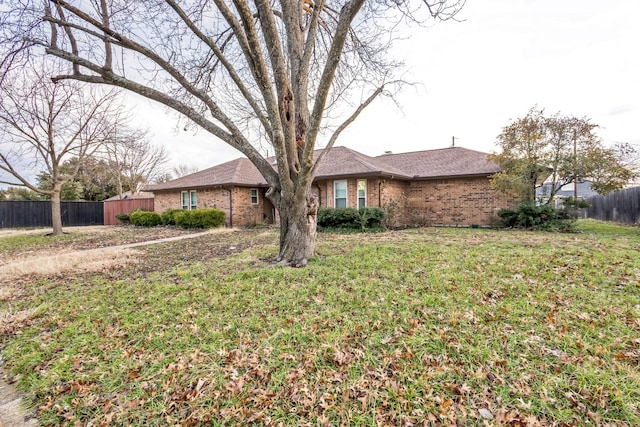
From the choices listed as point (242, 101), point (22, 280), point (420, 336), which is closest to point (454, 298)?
point (420, 336)

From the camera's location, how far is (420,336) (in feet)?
10.4

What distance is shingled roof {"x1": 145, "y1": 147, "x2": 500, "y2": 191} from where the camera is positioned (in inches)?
540

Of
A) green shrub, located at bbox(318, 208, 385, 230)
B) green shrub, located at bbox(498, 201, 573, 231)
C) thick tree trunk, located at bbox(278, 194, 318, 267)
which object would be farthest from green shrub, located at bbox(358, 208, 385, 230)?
thick tree trunk, located at bbox(278, 194, 318, 267)

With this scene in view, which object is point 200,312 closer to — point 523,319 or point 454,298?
point 454,298

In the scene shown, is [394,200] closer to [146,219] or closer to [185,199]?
[185,199]

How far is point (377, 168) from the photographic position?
13.7 meters

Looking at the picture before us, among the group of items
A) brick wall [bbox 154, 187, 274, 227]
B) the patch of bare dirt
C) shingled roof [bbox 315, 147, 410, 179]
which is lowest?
the patch of bare dirt

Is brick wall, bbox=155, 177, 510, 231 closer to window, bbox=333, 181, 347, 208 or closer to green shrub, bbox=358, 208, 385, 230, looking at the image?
window, bbox=333, 181, 347, 208

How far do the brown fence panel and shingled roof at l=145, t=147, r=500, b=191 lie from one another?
352 cm

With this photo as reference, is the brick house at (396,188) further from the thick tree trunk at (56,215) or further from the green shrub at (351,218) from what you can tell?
the thick tree trunk at (56,215)

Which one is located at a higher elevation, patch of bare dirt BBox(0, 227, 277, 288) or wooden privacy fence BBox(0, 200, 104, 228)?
wooden privacy fence BBox(0, 200, 104, 228)

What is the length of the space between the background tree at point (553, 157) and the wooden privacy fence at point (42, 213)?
27906 mm

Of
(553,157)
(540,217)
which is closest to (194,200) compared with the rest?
(540,217)

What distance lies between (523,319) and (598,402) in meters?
1.17
